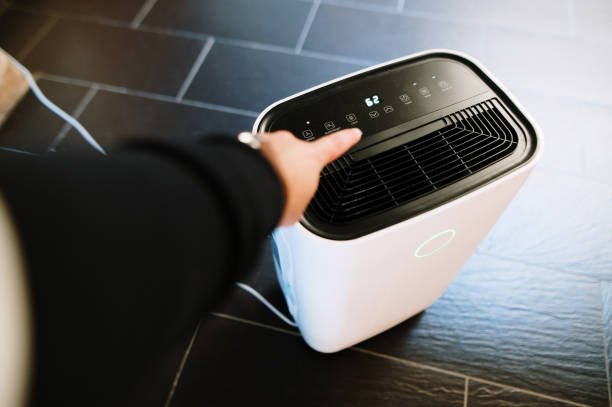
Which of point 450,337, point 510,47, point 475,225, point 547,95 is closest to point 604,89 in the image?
point 547,95

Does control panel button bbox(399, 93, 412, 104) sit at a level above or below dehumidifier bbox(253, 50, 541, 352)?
above

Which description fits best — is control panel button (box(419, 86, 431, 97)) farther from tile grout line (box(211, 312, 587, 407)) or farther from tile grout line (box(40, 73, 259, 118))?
tile grout line (box(40, 73, 259, 118))

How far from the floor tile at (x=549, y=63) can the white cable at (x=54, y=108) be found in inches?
45.1

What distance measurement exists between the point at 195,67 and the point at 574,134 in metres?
1.08

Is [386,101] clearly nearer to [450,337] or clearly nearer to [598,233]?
[450,337]

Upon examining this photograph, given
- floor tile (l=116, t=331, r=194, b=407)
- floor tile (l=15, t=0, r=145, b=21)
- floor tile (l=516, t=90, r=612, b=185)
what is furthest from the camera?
floor tile (l=15, t=0, r=145, b=21)

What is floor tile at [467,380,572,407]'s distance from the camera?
92cm

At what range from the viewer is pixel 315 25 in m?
1.52

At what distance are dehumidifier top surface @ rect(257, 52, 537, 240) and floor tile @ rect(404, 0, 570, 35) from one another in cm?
100

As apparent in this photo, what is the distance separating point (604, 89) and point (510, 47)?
290 millimetres

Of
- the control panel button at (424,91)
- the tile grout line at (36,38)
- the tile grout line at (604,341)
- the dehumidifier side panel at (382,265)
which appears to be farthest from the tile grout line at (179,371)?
the tile grout line at (36,38)

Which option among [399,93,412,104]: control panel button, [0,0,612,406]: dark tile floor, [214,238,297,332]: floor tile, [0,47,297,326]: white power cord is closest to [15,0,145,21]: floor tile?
[0,0,612,406]: dark tile floor

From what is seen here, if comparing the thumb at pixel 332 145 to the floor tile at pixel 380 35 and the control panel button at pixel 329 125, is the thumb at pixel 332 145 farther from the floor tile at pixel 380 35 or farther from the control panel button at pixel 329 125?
the floor tile at pixel 380 35

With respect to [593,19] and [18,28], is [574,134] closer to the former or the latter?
[593,19]
